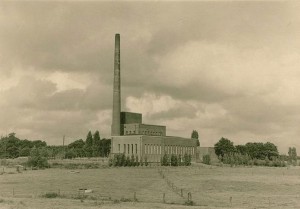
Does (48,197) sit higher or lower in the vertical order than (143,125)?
lower

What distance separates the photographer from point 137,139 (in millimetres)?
119562

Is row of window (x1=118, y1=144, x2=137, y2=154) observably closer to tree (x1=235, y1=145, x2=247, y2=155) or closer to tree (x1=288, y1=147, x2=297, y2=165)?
tree (x1=235, y1=145, x2=247, y2=155)

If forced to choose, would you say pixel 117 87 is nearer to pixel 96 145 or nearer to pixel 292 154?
pixel 96 145

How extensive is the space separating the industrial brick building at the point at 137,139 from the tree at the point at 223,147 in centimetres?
1709

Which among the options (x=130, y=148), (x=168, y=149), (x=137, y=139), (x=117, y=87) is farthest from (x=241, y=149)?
(x=117, y=87)

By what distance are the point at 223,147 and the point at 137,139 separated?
171 feet

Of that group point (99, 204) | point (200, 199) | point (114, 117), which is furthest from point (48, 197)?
point (114, 117)

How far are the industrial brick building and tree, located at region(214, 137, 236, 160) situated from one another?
673 inches

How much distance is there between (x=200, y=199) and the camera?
37.9 metres

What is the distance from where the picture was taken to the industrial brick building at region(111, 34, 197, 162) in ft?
368

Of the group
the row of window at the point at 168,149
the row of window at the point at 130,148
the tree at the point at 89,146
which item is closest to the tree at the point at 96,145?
the tree at the point at 89,146

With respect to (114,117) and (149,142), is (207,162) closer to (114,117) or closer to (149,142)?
(149,142)

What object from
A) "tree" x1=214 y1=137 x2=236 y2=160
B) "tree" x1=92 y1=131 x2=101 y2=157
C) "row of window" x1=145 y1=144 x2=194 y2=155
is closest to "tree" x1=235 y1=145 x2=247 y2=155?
"tree" x1=214 y1=137 x2=236 y2=160

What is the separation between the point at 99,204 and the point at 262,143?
14457cm
